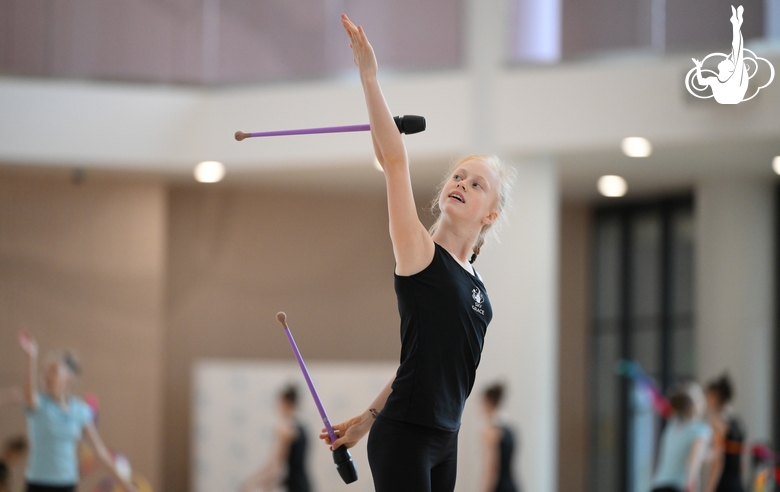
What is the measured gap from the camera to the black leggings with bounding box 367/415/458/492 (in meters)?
2.22

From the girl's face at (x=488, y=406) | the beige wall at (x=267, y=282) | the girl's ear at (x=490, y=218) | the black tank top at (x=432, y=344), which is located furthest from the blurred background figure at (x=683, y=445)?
the beige wall at (x=267, y=282)

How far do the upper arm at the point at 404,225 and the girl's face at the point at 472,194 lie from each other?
0.56ft

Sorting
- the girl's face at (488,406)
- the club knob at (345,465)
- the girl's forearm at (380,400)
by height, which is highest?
the girl's forearm at (380,400)

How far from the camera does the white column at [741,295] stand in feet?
28.9

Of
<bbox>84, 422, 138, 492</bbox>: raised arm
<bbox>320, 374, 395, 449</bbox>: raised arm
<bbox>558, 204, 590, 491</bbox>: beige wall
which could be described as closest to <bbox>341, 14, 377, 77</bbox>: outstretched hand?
<bbox>320, 374, 395, 449</bbox>: raised arm

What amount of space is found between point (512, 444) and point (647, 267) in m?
4.55

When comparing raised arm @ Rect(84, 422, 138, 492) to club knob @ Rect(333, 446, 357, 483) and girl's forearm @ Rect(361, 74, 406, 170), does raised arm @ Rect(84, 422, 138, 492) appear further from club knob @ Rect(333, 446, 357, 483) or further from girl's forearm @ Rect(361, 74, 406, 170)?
girl's forearm @ Rect(361, 74, 406, 170)

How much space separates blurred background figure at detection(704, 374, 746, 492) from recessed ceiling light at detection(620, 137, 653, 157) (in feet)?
6.16

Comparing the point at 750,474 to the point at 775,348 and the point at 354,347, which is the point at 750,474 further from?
the point at 354,347

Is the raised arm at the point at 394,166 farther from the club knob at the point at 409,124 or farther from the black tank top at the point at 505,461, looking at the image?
the black tank top at the point at 505,461

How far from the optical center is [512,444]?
6449 millimetres

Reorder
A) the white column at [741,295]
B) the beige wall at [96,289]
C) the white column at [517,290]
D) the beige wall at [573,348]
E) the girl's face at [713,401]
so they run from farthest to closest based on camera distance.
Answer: the beige wall at [573,348], the beige wall at [96,289], the white column at [741,295], the white column at [517,290], the girl's face at [713,401]

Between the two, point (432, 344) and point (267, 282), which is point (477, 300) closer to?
point (432, 344)

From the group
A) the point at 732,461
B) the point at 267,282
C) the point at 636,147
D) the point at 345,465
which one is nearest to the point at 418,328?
the point at 345,465
